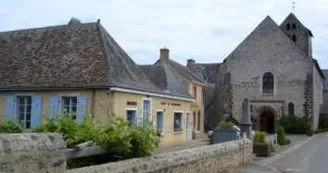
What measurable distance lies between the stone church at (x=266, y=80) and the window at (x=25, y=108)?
89.4 ft

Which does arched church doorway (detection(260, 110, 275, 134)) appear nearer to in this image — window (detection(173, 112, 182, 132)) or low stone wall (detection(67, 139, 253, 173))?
window (detection(173, 112, 182, 132))

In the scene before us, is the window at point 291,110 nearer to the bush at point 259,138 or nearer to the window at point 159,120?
the bush at point 259,138

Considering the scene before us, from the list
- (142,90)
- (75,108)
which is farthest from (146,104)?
(75,108)

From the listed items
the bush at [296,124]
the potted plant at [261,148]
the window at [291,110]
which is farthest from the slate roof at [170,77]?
the window at [291,110]

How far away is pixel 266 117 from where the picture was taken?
48.6 m

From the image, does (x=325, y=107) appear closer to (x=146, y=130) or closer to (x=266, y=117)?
(x=266, y=117)

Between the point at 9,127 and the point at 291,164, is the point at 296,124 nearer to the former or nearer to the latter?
the point at 291,164

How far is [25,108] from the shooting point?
21.9 meters

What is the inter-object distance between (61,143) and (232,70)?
144 ft

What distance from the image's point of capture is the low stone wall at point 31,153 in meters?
5.71

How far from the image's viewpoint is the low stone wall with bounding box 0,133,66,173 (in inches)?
225

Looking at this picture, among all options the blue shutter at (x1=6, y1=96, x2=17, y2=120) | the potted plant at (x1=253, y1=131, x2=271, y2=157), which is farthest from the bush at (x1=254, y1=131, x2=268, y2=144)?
the blue shutter at (x1=6, y1=96, x2=17, y2=120)

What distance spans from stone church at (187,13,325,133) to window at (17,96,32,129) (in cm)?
2724

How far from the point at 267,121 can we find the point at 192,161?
37485 mm
